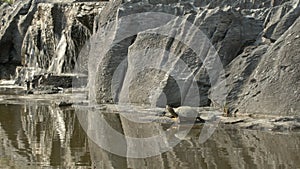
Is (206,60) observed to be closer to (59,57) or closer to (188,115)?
(188,115)

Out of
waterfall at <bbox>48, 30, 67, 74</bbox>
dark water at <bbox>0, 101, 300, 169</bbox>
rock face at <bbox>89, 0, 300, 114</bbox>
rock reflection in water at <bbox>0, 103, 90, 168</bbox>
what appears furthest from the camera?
waterfall at <bbox>48, 30, 67, 74</bbox>

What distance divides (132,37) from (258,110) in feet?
30.6

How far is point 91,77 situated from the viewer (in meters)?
27.0

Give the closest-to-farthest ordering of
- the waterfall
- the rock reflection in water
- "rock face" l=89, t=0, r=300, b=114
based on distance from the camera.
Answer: the rock reflection in water → "rock face" l=89, t=0, r=300, b=114 → the waterfall

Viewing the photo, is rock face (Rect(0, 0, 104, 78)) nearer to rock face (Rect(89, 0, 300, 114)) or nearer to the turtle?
rock face (Rect(89, 0, 300, 114))

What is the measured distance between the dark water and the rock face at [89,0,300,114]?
3059 millimetres

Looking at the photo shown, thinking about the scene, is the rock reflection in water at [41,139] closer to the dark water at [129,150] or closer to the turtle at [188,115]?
the dark water at [129,150]

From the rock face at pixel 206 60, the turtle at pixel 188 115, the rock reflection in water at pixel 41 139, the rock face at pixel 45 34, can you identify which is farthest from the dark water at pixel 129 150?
the rock face at pixel 45 34

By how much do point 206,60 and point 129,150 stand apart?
31.4 ft

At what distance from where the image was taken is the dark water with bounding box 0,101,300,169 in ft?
40.9

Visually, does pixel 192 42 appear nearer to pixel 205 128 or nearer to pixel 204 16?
pixel 204 16

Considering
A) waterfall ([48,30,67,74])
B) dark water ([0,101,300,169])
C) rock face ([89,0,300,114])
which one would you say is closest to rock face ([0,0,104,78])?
waterfall ([48,30,67,74])

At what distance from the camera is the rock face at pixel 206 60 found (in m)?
19.8

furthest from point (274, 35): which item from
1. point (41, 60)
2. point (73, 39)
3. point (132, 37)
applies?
point (41, 60)
